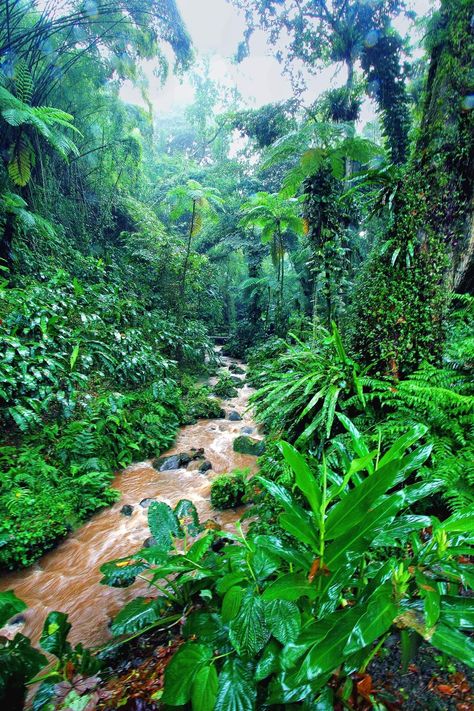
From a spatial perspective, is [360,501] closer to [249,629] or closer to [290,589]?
[290,589]

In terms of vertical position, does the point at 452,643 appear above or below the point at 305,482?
below

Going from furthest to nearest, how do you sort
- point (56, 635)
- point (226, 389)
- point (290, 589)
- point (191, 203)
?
point (191, 203) → point (226, 389) → point (56, 635) → point (290, 589)

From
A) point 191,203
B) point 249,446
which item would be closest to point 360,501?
point 249,446

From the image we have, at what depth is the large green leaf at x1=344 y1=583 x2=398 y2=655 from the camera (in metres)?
0.77

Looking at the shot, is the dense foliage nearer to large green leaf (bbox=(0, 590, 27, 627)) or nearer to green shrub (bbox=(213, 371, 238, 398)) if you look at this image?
large green leaf (bbox=(0, 590, 27, 627))

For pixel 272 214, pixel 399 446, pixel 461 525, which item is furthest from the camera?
pixel 272 214

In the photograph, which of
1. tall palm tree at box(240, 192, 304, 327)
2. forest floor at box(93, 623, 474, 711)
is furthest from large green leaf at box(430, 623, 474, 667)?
tall palm tree at box(240, 192, 304, 327)

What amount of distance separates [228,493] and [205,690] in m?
3.11

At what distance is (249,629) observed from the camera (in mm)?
1119

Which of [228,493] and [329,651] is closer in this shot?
[329,651]

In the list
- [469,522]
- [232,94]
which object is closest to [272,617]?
[469,522]

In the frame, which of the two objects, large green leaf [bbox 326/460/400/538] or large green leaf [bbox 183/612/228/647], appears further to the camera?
large green leaf [bbox 183/612/228/647]

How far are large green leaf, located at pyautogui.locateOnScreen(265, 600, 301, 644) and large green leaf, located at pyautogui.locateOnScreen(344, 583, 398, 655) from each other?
313mm

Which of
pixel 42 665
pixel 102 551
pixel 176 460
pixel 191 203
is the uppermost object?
pixel 191 203
